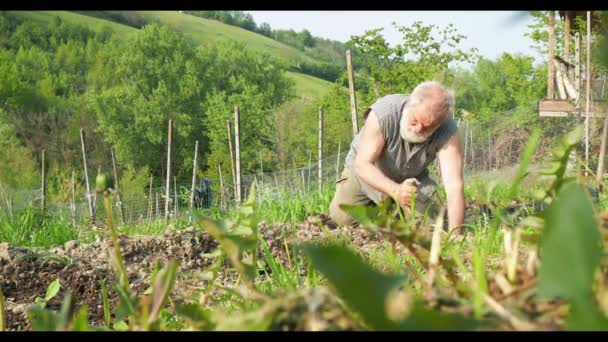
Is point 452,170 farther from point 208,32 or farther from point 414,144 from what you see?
point 208,32

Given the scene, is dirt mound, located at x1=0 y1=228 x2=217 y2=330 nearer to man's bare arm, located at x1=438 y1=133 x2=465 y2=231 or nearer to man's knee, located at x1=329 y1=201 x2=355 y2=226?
man's knee, located at x1=329 y1=201 x2=355 y2=226

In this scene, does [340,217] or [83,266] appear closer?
[83,266]

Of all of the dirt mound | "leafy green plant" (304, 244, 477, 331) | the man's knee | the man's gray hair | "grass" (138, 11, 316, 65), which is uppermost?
"grass" (138, 11, 316, 65)

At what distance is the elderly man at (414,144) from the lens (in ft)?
11.4

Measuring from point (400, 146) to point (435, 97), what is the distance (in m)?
0.73

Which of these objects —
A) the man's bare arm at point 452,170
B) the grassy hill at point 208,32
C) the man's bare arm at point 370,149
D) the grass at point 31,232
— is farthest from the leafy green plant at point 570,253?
the grassy hill at point 208,32

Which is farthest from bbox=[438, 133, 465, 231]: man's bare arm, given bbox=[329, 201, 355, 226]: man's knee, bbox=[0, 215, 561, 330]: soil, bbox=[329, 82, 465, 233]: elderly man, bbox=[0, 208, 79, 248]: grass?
bbox=[0, 208, 79, 248]: grass

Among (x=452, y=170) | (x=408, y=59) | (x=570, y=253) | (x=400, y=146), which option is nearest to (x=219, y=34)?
(x=408, y=59)

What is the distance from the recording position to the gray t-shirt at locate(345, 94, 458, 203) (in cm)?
388

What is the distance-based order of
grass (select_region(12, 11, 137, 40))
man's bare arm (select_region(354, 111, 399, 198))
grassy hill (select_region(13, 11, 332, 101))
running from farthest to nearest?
grass (select_region(12, 11, 137, 40)) → grassy hill (select_region(13, 11, 332, 101)) → man's bare arm (select_region(354, 111, 399, 198))

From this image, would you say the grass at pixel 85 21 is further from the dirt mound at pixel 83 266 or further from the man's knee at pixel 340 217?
the dirt mound at pixel 83 266

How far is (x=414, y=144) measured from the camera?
4012 millimetres

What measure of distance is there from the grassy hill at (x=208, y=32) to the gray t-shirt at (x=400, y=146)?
162 feet
